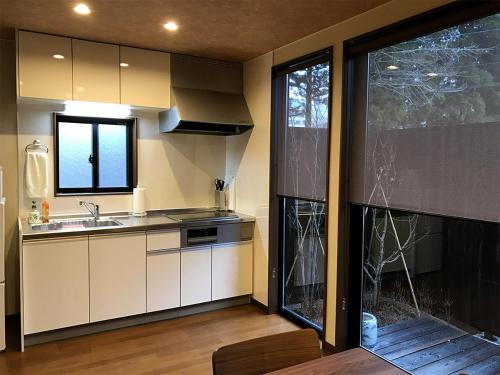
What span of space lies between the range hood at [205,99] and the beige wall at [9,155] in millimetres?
1307

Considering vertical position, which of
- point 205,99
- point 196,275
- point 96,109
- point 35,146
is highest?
point 205,99

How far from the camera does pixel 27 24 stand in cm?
297

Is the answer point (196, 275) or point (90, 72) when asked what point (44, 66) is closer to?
point (90, 72)

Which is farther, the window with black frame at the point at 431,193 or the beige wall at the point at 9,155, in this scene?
the beige wall at the point at 9,155

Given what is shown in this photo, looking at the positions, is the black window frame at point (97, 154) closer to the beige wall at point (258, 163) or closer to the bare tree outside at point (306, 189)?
the beige wall at point (258, 163)

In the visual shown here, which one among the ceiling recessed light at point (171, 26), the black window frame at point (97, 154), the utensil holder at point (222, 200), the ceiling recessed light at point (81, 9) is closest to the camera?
the ceiling recessed light at point (81, 9)

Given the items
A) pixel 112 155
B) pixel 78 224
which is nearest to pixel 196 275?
pixel 78 224

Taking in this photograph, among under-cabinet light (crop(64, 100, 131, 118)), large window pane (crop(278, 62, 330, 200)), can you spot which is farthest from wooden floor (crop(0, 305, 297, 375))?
under-cabinet light (crop(64, 100, 131, 118))

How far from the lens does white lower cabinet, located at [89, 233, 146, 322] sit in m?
3.23

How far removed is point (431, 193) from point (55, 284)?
275 centimetres

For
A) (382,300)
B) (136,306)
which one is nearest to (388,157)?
(382,300)

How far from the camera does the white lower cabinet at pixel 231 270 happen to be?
380 cm

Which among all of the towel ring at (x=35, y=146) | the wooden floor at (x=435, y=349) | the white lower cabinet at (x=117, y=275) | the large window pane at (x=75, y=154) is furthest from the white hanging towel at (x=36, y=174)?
the wooden floor at (x=435, y=349)

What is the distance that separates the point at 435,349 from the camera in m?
2.69
